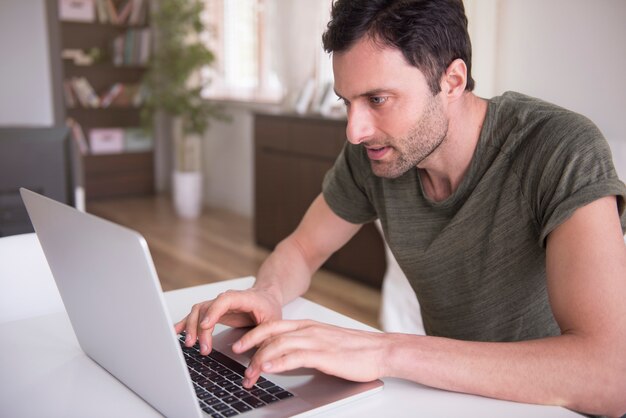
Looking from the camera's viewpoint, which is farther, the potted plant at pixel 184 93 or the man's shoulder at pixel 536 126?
the potted plant at pixel 184 93

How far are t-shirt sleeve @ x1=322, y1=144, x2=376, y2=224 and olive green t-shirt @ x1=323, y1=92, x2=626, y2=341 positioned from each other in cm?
2

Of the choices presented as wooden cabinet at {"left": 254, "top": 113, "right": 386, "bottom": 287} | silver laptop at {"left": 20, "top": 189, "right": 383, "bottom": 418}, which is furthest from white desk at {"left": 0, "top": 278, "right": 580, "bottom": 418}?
wooden cabinet at {"left": 254, "top": 113, "right": 386, "bottom": 287}

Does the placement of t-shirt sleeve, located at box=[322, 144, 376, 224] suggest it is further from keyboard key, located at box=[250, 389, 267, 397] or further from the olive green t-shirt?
keyboard key, located at box=[250, 389, 267, 397]

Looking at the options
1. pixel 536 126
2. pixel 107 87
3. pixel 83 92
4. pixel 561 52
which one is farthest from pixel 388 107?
pixel 107 87

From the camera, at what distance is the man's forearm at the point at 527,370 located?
0.87 meters

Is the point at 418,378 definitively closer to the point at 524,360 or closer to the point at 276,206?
the point at 524,360

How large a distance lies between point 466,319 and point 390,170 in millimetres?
323

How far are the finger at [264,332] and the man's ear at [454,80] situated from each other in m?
0.53

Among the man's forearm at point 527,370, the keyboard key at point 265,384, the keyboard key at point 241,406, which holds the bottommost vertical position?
the keyboard key at point 265,384

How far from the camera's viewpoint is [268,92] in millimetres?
5098

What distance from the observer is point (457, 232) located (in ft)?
4.03

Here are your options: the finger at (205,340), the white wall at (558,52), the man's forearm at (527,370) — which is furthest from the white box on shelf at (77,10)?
the man's forearm at (527,370)

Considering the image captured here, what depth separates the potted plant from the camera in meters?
5.19

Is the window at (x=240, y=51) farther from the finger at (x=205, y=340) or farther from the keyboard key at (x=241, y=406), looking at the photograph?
the keyboard key at (x=241, y=406)
